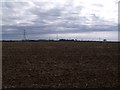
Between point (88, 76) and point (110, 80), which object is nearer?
point (110, 80)

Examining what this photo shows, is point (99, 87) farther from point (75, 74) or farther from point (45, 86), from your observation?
point (75, 74)

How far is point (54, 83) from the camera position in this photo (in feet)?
48.2

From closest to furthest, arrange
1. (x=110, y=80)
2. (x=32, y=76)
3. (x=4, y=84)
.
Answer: (x=4, y=84) < (x=110, y=80) < (x=32, y=76)

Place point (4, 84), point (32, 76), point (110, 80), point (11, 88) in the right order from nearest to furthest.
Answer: point (11, 88)
point (4, 84)
point (110, 80)
point (32, 76)

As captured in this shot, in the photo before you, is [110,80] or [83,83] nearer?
[83,83]

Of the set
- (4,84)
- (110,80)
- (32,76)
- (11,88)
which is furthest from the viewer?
(32,76)

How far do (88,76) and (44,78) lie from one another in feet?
9.05

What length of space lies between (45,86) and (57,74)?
167 inches

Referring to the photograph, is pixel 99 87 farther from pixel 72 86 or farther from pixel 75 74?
pixel 75 74

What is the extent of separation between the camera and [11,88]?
13258 mm

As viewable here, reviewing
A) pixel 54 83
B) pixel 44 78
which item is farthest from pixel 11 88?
pixel 44 78

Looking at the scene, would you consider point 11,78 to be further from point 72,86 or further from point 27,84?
point 72,86

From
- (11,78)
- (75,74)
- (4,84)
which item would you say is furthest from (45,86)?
(75,74)

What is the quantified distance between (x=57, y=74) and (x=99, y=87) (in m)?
4.78
